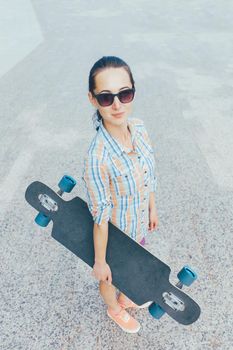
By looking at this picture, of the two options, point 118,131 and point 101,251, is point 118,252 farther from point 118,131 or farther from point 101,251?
point 118,131

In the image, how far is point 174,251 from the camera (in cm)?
310

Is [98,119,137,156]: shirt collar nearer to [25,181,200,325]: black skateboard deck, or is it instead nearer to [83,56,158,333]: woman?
[83,56,158,333]: woman

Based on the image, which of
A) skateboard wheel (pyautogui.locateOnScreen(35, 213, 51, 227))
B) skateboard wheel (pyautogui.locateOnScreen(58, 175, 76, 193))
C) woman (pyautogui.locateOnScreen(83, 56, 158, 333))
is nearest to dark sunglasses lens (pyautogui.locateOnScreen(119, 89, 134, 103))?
woman (pyautogui.locateOnScreen(83, 56, 158, 333))

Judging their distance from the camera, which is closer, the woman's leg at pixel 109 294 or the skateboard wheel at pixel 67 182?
the skateboard wheel at pixel 67 182

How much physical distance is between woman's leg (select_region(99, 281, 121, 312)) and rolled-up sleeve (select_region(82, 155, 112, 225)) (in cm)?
62

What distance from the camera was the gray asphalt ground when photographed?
98.7 inches

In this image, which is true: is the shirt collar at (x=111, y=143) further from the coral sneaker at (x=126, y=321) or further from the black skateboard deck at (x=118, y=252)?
the coral sneaker at (x=126, y=321)

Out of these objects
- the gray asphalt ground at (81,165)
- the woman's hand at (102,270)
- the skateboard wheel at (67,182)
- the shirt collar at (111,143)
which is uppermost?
the shirt collar at (111,143)

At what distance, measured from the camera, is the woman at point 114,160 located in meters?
1.78

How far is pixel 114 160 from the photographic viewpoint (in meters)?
1.86

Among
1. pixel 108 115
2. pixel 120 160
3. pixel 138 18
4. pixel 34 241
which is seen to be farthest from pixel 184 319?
pixel 138 18

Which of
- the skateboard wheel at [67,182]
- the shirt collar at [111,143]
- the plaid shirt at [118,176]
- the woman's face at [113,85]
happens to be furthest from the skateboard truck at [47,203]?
the woman's face at [113,85]

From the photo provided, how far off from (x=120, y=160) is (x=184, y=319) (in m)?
1.00

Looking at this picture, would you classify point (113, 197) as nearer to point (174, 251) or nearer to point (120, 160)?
point (120, 160)
